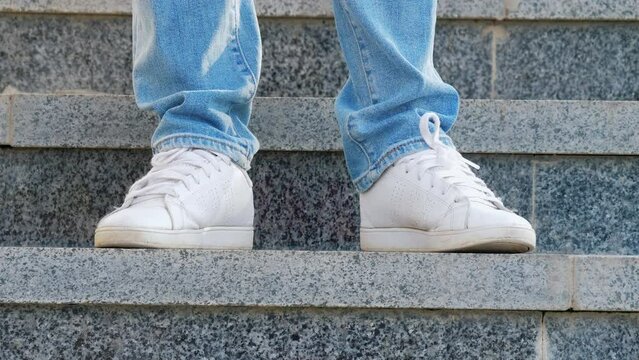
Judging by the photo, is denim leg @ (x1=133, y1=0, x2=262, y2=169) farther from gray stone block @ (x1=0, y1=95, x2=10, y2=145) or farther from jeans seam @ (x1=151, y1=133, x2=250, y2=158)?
gray stone block @ (x1=0, y1=95, x2=10, y2=145)

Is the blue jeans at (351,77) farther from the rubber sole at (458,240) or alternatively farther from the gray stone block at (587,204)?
the gray stone block at (587,204)

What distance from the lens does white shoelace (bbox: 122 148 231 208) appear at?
1511mm

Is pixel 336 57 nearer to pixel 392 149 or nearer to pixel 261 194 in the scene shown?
pixel 261 194

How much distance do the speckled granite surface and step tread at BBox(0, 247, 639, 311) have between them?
57 centimetres

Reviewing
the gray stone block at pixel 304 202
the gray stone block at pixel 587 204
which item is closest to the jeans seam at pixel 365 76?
the gray stone block at pixel 304 202

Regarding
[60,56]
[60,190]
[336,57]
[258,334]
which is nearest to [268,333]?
[258,334]

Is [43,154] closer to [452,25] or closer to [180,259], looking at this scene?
[180,259]

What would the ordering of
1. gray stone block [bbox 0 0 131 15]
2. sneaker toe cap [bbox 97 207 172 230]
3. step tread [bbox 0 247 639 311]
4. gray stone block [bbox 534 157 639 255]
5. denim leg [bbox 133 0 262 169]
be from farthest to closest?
1. gray stone block [bbox 0 0 131 15]
2. gray stone block [bbox 534 157 639 255]
3. denim leg [bbox 133 0 262 169]
4. sneaker toe cap [bbox 97 207 172 230]
5. step tread [bbox 0 247 639 311]

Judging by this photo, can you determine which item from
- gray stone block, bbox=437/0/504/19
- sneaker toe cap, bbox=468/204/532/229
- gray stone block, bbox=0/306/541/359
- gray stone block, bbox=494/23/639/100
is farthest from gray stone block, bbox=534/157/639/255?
gray stone block, bbox=0/306/541/359

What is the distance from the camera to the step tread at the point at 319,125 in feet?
6.21

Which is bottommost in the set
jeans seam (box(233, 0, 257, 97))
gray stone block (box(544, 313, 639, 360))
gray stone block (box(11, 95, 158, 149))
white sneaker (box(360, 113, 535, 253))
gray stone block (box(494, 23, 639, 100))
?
gray stone block (box(544, 313, 639, 360))

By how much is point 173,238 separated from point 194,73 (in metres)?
0.24

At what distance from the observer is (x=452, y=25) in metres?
2.15

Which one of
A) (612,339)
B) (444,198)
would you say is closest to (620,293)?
(612,339)
